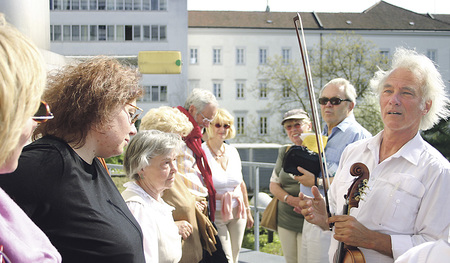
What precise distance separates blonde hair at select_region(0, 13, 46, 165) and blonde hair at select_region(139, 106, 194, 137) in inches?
88.2

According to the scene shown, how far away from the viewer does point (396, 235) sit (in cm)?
236

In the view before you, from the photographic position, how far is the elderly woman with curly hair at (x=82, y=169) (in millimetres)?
1745

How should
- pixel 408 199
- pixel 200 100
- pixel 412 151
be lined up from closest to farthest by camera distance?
pixel 408 199
pixel 412 151
pixel 200 100

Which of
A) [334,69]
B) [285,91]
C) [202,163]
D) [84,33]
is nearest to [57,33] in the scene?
[84,33]

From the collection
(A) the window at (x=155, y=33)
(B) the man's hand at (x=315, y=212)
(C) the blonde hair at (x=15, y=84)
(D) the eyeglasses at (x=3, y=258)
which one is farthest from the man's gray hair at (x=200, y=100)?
(A) the window at (x=155, y=33)

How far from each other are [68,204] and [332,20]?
182ft

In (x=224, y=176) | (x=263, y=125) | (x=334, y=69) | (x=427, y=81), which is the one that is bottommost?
(x=263, y=125)

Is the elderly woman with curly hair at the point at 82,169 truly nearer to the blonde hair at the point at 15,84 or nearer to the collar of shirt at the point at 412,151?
the blonde hair at the point at 15,84

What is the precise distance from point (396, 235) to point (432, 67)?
3.16ft

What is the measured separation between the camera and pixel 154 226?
8.82ft

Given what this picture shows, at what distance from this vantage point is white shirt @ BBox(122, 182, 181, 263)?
8.54ft

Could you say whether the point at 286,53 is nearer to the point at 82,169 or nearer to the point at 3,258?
the point at 82,169

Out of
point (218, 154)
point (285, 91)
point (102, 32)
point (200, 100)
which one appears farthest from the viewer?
point (102, 32)

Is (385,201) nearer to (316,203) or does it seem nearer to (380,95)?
(316,203)
